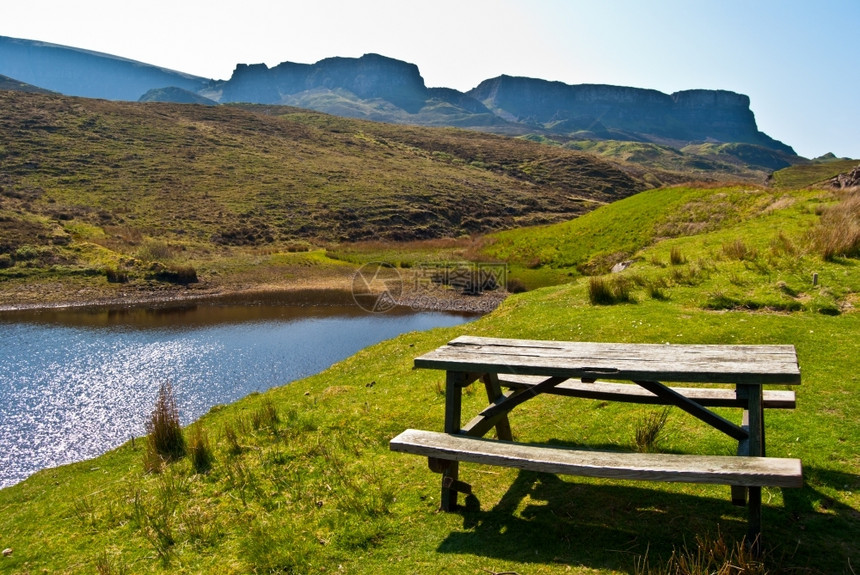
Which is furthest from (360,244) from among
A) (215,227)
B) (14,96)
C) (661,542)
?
(14,96)

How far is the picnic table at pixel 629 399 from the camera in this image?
421cm

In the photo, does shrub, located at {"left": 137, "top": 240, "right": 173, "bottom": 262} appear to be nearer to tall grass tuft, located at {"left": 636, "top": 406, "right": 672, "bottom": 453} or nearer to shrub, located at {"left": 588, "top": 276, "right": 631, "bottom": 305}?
shrub, located at {"left": 588, "top": 276, "right": 631, "bottom": 305}

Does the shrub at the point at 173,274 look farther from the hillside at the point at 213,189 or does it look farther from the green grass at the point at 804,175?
the green grass at the point at 804,175

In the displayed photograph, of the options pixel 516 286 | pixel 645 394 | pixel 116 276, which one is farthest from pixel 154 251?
pixel 645 394

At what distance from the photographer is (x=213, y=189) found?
62.7 metres

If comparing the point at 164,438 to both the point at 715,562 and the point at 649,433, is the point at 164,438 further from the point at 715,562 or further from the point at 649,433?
the point at 715,562

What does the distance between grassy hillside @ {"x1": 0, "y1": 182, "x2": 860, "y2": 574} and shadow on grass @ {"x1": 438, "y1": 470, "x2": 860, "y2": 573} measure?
2 centimetres

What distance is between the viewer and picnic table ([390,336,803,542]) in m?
4.21

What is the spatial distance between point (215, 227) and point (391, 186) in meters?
28.0

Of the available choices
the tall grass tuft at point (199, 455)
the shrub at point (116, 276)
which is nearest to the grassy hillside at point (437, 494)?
the tall grass tuft at point (199, 455)

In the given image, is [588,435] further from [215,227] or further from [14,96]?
[14,96]

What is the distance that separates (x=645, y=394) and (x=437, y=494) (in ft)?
8.81

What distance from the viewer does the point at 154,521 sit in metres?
6.00
